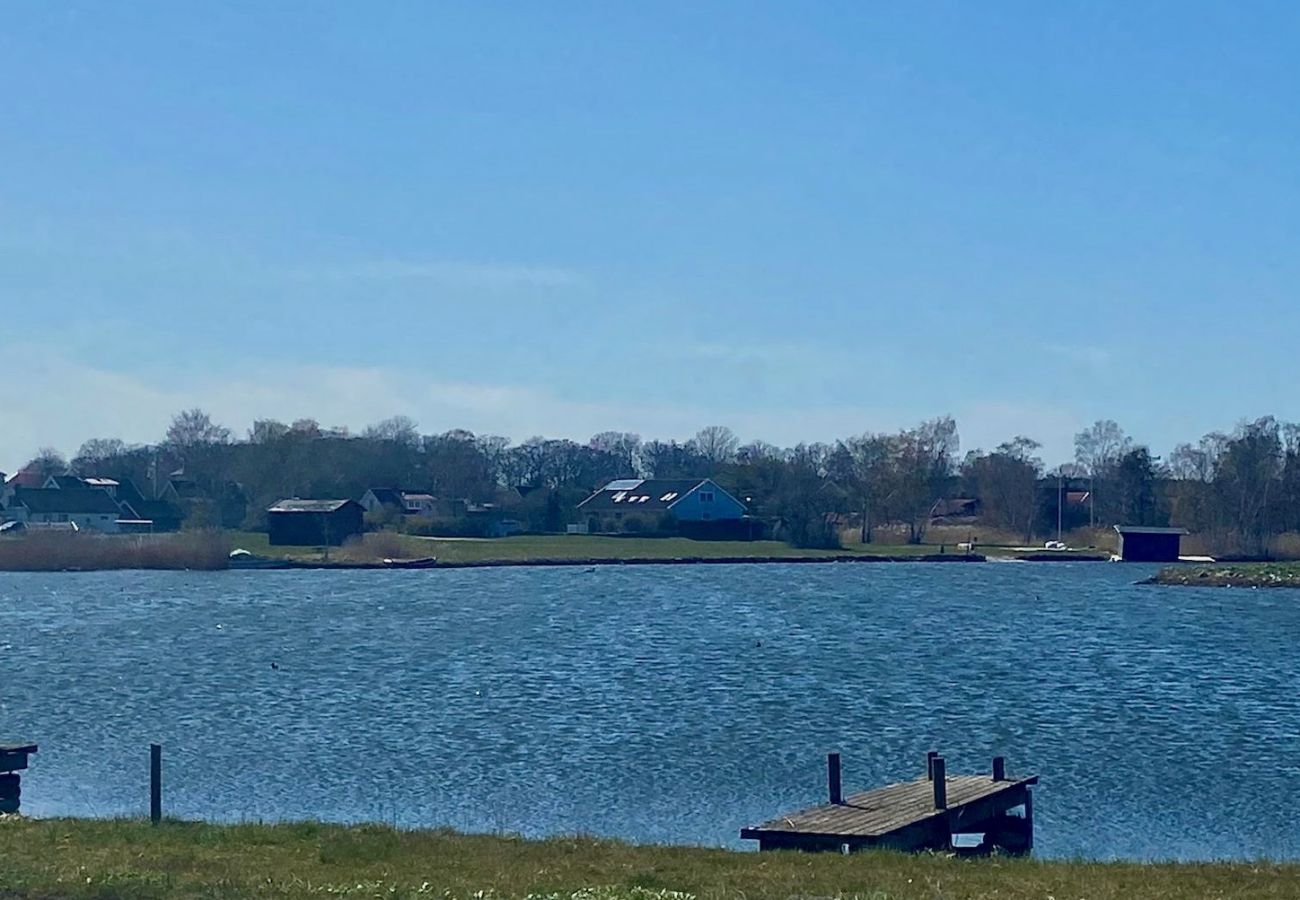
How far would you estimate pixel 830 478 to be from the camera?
145 m

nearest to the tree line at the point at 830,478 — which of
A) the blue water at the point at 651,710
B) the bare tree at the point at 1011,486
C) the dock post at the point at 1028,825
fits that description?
the bare tree at the point at 1011,486

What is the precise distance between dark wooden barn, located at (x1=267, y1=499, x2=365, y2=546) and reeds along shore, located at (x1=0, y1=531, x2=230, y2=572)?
1094 cm

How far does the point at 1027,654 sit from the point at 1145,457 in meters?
93.7

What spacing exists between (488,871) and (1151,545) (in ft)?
376

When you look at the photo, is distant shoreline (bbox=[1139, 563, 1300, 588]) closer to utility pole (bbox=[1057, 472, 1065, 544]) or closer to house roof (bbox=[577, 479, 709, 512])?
utility pole (bbox=[1057, 472, 1065, 544])

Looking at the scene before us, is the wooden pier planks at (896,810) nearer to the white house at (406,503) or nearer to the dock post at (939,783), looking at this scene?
the dock post at (939,783)

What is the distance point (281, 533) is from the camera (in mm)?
118125

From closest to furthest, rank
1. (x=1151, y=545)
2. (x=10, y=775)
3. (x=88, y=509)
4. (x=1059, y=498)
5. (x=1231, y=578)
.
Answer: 1. (x=10, y=775)
2. (x=1231, y=578)
3. (x=1151, y=545)
4. (x=88, y=509)
5. (x=1059, y=498)

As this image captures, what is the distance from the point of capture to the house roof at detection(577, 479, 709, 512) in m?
140

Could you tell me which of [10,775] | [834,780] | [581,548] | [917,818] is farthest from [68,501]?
[917,818]

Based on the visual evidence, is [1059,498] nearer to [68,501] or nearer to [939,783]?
[68,501]

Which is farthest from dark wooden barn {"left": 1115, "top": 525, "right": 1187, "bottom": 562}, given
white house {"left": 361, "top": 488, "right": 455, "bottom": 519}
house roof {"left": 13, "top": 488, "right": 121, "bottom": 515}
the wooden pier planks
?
the wooden pier planks

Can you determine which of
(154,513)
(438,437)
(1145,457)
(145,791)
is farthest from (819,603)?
(438,437)

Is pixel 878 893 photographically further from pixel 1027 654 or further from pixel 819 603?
pixel 819 603
